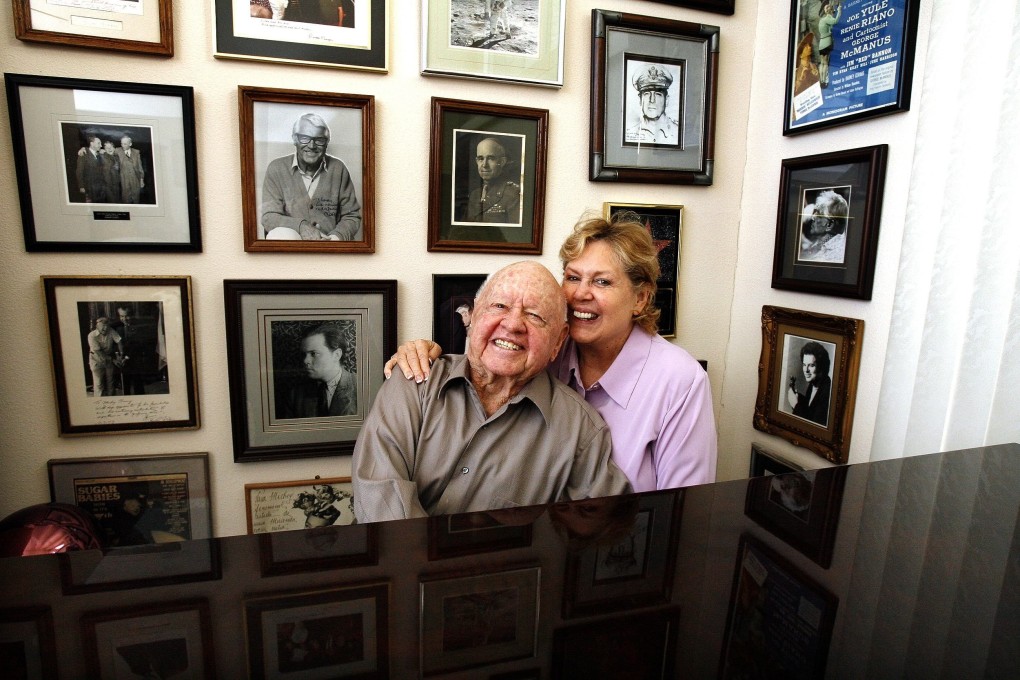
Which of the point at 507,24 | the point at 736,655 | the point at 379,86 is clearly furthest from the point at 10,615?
the point at 507,24

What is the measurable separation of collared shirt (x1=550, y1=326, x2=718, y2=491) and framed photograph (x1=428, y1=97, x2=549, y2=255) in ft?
2.35

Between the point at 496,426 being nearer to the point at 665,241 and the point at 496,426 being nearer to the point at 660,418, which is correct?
the point at 660,418

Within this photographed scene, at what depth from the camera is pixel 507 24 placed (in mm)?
2162

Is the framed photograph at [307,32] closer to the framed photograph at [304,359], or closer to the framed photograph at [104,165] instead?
the framed photograph at [104,165]

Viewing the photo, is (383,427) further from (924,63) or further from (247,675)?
(924,63)

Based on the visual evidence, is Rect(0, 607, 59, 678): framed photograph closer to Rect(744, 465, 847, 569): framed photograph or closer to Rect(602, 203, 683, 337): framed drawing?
Rect(744, 465, 847, 569): framed photograph

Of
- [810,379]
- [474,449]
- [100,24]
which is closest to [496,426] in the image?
[474,449]

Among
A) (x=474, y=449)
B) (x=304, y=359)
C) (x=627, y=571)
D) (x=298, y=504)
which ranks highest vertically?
(x=627, y=571)

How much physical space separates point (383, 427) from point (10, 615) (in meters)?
1.06

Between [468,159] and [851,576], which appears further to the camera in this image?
[468,159]

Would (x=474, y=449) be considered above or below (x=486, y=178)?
below

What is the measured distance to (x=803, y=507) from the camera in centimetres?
86

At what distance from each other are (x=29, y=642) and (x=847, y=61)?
8.08 feet

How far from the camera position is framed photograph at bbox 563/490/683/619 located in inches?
23.3
